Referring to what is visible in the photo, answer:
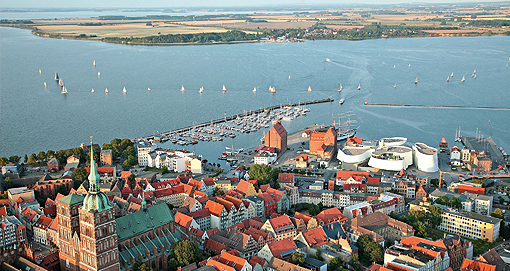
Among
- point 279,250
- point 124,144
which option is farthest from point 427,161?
point 124,144

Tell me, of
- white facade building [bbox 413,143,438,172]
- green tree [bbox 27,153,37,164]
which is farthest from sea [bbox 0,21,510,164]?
white facade building [bbox 413,143,438,172]

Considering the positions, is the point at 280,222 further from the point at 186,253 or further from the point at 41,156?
the point at 41,156

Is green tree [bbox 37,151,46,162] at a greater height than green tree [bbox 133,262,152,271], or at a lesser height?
lesser

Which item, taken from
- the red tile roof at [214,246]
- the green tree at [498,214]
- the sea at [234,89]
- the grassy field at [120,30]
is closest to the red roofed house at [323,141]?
the sea at [234,89]

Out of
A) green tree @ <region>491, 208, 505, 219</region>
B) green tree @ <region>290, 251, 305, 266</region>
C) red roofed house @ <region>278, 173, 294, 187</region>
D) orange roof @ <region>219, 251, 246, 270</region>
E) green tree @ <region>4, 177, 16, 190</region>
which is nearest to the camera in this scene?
orange roof @ <region>219, 251, 246, 270</region>

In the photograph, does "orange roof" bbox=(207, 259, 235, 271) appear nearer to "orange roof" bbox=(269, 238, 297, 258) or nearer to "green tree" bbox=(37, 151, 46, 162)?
"orange roof" bbox=(269, 238, 297, 258)

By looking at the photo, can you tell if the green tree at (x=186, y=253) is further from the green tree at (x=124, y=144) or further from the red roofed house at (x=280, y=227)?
the green tree at (x=124, y=144)

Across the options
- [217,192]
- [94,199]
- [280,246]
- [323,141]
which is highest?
[94,199]

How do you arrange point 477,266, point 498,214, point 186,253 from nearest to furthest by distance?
point 477,266 < point 186,253 < point 498,214
